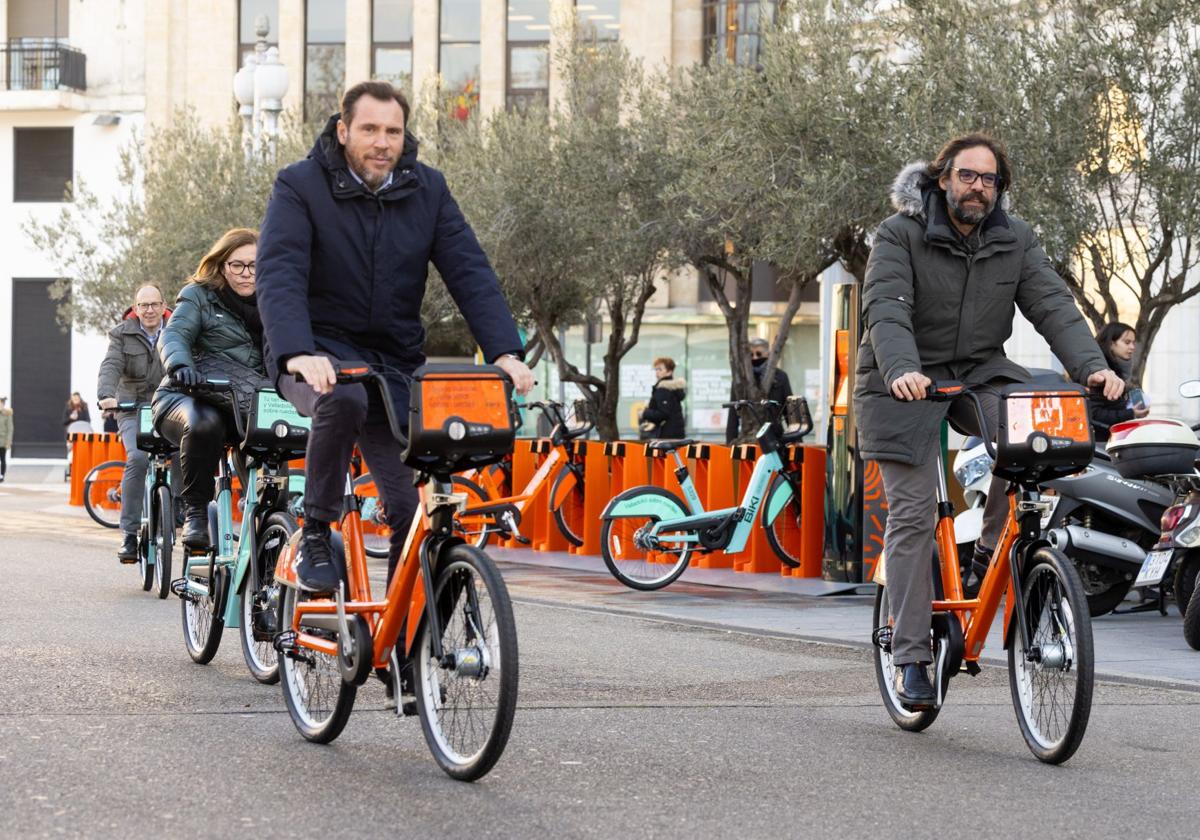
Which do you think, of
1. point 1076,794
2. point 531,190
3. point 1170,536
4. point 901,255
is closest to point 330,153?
point 901,255

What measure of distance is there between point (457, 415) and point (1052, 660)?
192 centimetres

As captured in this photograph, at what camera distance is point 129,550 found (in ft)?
39.9

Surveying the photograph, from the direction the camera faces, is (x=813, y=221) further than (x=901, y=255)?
Yes

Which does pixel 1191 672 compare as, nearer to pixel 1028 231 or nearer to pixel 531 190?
pixel 1028 231

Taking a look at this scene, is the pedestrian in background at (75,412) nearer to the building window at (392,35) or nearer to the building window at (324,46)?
the building window at (324,46)

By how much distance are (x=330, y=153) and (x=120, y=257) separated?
34.9m

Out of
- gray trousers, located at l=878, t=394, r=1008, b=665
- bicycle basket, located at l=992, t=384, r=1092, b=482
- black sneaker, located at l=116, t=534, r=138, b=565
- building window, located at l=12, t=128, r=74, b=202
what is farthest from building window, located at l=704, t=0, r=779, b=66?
bicycle basket, located at l=992, t=384, r=1092, b=482

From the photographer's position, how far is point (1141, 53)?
56.6 feet

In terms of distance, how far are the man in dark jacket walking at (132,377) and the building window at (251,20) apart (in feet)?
118

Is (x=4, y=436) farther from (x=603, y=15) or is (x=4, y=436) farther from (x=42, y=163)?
(x=603, y=15)

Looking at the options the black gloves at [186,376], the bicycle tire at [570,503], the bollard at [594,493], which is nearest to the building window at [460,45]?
the bicycle tire at [570,503]

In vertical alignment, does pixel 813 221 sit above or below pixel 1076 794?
above

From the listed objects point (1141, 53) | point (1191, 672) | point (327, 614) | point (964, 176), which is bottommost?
point (1191, 672)

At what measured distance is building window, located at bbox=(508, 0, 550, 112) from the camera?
46.2m
